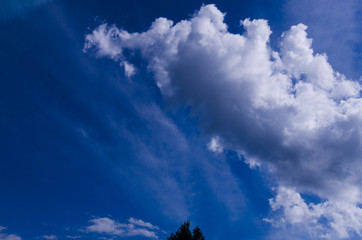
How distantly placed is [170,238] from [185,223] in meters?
2.79

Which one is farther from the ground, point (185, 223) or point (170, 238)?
point (185, 223)

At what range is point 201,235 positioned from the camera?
30906mm

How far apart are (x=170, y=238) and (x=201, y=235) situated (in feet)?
14.0

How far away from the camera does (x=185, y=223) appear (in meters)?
31.8

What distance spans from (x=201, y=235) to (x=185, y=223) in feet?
8.69

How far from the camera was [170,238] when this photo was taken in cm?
3091
